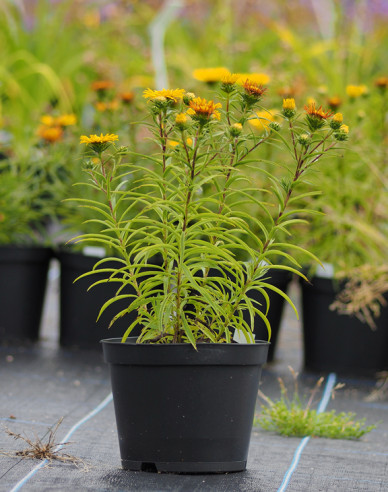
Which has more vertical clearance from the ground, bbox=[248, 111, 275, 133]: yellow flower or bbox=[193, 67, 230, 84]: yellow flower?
bbox=[193, 67, 230, 84]: yellow flower

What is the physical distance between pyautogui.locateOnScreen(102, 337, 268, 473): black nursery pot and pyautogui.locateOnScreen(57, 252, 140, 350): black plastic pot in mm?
1437

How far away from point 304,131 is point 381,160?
1.69m

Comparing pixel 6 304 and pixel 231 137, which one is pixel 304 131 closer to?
pixel 231 137

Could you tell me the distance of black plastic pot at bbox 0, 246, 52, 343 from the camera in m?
3.17

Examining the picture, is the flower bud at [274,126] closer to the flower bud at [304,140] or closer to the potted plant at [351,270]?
the flower bud at [304,140]

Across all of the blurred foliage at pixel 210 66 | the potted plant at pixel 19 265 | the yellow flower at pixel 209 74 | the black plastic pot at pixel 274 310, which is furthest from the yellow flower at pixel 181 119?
the potted plant at pixel 19 265

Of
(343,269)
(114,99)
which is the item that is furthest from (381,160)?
(114,99)

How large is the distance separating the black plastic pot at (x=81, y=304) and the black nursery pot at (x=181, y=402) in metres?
1.44

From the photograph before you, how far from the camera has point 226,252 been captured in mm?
1641

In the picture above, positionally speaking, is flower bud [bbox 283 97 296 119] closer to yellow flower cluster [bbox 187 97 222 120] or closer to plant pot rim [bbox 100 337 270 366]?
yellow flower cluster [bbox 187 97 222 120]

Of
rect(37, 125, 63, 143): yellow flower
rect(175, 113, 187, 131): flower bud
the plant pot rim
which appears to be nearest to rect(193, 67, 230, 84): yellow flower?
rect(37, 125, 63, 143): yellow flower

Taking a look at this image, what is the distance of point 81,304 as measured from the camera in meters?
3.12

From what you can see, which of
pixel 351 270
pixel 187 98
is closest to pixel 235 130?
pixel 187 98

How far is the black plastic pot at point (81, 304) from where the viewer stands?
3.07 metres
